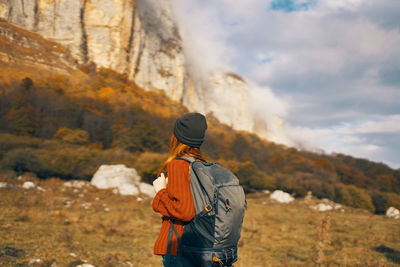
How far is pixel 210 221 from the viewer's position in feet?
4.92

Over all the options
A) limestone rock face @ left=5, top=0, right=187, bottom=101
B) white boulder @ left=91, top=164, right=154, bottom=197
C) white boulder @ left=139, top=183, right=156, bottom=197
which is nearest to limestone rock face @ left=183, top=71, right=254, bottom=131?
limestone rock face @ left=5, top=0, right=187, bottom=101

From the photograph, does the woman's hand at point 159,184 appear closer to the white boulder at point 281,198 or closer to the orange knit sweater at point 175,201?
the orange knit sweater at point 175,201

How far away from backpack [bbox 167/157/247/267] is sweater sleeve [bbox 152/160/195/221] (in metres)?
0.04

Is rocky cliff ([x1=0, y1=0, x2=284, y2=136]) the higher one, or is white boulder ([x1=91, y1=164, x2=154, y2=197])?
rocky cliff ([x1=0, y1=0, x2=284, y2=136])

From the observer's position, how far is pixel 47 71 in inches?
1276

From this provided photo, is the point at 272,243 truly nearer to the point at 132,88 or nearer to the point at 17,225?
the point at 17,225

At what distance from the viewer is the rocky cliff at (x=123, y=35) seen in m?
38.1

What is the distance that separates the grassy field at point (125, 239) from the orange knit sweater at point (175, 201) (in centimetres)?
336

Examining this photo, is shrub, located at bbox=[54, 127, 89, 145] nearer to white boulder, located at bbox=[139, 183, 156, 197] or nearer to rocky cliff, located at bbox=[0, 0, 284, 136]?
white boulder, located at bbox=[139, 183, 156, 197]

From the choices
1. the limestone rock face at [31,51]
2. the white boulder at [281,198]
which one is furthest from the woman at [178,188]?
the limestone rock face at [31,51]

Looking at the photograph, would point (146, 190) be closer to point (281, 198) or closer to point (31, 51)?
point (281, 198)

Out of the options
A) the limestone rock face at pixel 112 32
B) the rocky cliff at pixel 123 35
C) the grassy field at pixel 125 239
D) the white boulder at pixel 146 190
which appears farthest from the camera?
the rocky cliff at pixel 123 35

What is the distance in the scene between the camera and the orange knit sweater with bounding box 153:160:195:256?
1480mm

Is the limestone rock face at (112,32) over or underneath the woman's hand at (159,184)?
over
